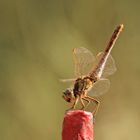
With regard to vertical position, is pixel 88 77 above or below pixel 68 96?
above

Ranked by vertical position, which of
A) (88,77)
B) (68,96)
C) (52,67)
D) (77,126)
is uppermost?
(52,67)

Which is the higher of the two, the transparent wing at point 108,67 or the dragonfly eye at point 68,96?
the transparent wing at point 108,67

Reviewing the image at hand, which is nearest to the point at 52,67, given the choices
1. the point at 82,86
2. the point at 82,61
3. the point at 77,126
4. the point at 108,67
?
the point at 108,67

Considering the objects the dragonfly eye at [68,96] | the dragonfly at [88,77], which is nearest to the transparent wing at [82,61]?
the dragonfly at [88,77]

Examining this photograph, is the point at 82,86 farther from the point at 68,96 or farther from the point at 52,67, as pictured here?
the point at 52,67

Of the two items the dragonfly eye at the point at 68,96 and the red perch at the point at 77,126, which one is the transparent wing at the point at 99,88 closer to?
the dragonfly eye at the point at 68,96

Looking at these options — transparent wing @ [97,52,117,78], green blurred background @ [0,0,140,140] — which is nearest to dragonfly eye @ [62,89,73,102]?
transparent wing @ [97,52,117,78]
